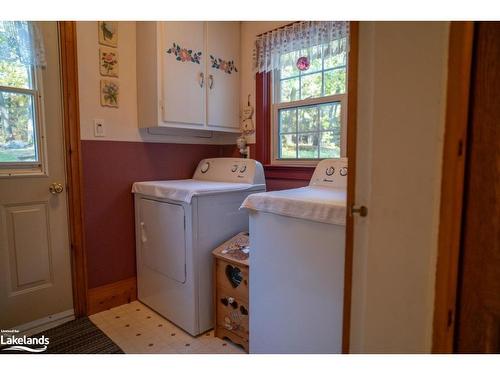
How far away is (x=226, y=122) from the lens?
249 centimetres

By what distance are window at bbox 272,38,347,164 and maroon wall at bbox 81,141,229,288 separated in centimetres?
94

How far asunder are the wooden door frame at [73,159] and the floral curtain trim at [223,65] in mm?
943

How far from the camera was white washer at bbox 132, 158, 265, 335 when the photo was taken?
6.06 feet

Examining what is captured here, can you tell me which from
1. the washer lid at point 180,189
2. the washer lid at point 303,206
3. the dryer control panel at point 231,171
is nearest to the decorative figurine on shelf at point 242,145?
the dryer control panel at point 231,171

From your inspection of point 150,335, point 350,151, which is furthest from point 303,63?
point 150,335

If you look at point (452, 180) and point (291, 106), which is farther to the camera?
point (291, 106)

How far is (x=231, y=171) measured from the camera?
233 cm

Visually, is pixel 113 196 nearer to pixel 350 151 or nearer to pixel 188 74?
pixel 188 74

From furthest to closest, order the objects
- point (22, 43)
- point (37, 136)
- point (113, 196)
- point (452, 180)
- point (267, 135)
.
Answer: point (267, 135)
point (113, 196)
point (37, 136)
point (22, 43)
point (452, 180)

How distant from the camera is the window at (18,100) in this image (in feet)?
5.67

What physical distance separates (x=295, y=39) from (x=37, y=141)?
1.82 m

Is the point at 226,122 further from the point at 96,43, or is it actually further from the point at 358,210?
the point at 358,210

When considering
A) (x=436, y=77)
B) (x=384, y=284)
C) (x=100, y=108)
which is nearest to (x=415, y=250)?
(x=384, y=284)

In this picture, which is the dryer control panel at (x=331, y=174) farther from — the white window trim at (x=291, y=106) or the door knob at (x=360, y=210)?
the door knob at (x=360, y=210)
